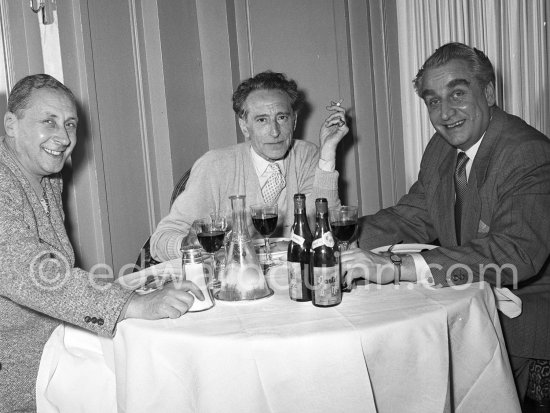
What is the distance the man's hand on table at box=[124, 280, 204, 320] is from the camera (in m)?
1.42

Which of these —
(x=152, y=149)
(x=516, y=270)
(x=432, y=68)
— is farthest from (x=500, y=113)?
(x=152, y=149)

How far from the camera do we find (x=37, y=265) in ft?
4.94

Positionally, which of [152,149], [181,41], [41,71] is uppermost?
[181,41]

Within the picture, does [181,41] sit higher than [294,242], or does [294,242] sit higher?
[181,41]

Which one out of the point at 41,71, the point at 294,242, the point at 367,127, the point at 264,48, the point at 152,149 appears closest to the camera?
the point at 294,242

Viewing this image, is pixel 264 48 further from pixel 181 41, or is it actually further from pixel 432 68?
pixel 432 68

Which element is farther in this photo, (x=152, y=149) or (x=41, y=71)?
(x=152, y=149)

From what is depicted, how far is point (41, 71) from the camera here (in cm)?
269

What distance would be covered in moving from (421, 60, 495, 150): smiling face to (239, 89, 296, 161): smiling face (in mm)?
720

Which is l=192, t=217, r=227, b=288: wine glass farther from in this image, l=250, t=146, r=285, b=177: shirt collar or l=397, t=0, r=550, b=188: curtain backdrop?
l=397, t=0, r=550, b=188: curtain backdrop

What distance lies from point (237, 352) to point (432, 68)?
1.59m

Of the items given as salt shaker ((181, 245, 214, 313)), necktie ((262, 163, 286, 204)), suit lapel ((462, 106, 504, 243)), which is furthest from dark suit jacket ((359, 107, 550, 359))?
salt shaker ((181, 245, 214, 313))

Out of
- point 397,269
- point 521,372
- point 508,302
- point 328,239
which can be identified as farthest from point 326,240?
point 521,372

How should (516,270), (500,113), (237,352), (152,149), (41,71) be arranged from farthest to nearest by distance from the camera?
(152,149) → (41,71) → (500,113) → (516,270) → (237,352)
